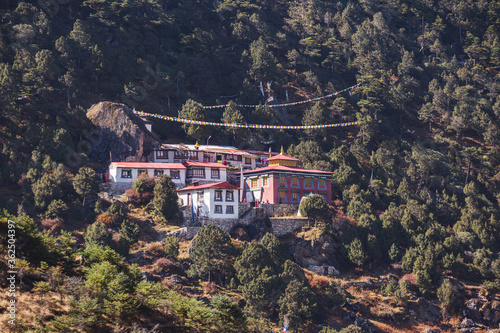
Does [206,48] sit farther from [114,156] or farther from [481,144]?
[481,144]

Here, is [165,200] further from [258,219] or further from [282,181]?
[282,181]

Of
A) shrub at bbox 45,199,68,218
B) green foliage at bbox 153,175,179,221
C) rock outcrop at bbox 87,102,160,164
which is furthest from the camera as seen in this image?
rock outcrop at bbox 87,102,160,164

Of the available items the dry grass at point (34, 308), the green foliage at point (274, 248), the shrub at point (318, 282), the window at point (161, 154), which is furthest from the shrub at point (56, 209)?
the dry grass at point (34, 308)

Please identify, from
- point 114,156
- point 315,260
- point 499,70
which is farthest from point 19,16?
point 499,70

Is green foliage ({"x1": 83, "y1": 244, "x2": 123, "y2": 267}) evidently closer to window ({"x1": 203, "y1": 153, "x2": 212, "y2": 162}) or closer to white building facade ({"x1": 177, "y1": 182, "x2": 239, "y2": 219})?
white building facade ({"x1": 177, "y1": 182, "x2": 239, "y2": 219})

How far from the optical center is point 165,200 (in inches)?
2837

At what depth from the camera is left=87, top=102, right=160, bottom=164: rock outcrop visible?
284 ft

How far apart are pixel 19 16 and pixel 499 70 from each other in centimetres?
9769

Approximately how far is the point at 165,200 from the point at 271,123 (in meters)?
40.6

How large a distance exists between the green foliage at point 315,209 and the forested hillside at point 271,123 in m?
1.82

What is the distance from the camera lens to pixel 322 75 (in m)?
132

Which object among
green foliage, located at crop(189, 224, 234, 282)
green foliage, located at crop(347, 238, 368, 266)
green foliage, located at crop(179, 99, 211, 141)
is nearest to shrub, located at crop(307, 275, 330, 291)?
green foliage, located at crop(347, 238, 368, 266)

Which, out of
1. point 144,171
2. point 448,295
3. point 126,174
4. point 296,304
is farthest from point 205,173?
point 448,295

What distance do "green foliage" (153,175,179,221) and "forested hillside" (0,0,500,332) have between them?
3031 mm
